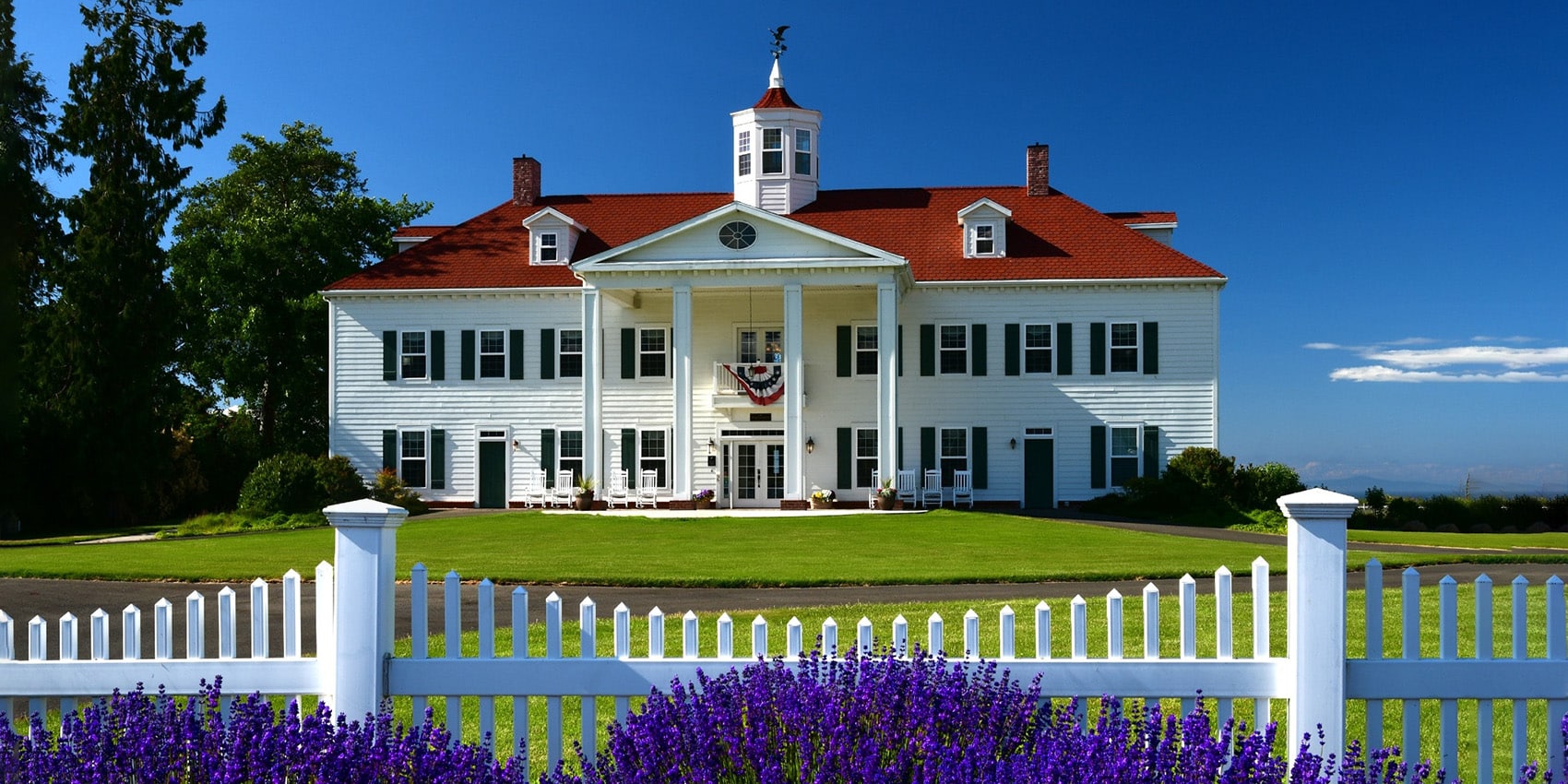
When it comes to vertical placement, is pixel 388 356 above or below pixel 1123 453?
above

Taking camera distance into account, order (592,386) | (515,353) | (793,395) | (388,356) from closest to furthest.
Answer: (793,395) < (592,386) < (515,353) < (388,356)

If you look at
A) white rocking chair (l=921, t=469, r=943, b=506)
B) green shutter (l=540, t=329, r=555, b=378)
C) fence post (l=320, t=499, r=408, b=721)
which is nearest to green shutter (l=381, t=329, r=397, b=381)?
green shutter (l=540, t=329, r=555, b=378)

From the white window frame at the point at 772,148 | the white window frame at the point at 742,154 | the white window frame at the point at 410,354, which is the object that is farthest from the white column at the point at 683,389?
the white window frame at the point at 410,354

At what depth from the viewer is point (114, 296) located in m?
31.1

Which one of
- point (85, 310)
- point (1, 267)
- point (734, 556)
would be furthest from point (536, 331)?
point (1, 267)

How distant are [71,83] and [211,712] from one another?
33.3 metres

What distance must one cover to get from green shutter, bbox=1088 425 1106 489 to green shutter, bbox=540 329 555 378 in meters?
14.2

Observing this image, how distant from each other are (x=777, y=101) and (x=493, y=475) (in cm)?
1295

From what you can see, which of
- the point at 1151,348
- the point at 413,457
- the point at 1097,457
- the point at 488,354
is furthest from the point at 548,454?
the point at 1151,348

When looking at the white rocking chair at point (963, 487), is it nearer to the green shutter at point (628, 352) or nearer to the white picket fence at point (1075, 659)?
the green shutter at point (628, 352)

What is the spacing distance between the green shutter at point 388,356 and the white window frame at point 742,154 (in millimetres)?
10626

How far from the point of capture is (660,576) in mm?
14883

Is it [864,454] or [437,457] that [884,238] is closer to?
[864,454]

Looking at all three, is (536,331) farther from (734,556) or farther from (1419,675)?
(1419,675)
